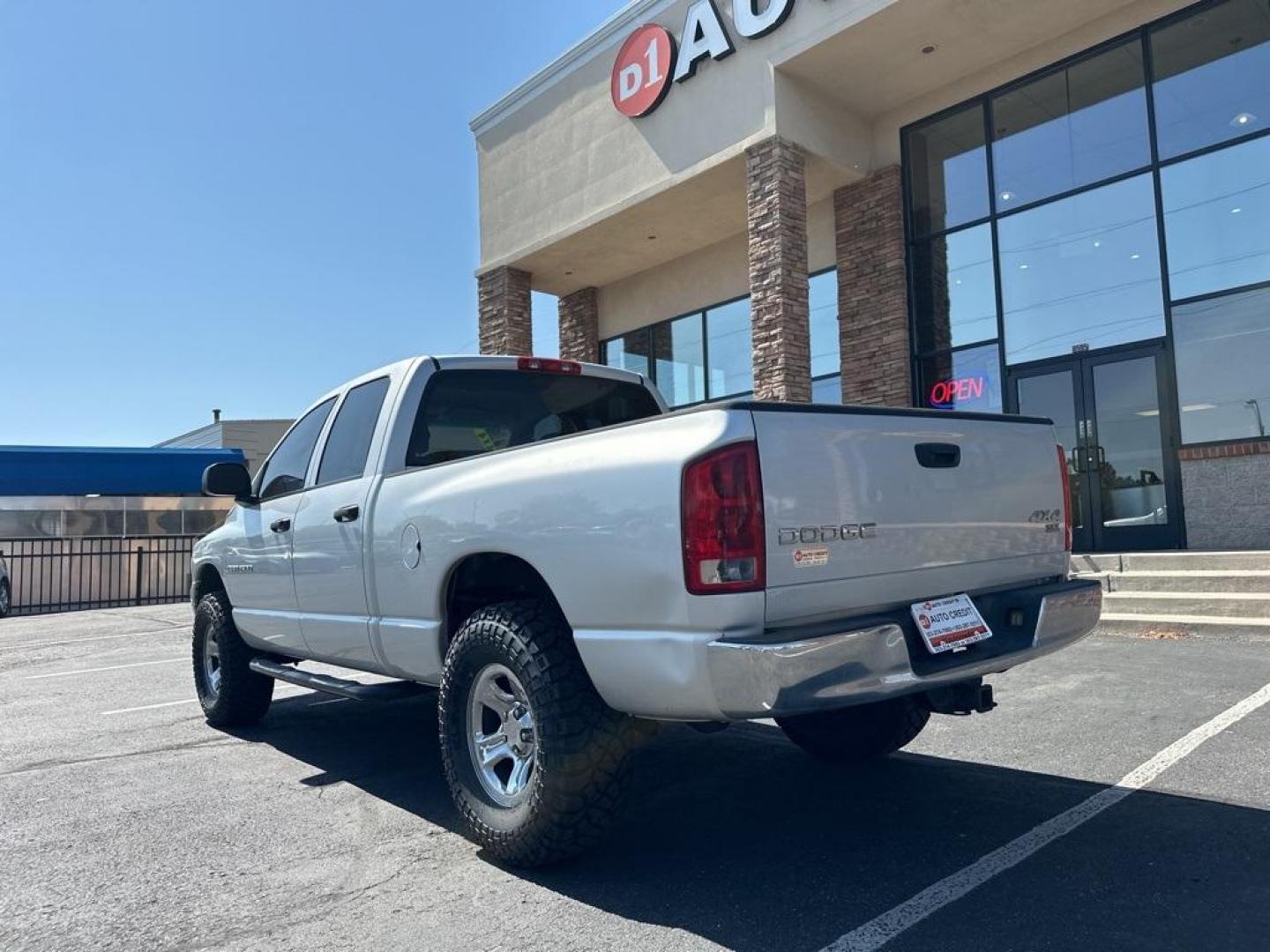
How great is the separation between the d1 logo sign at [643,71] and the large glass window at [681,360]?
374cm

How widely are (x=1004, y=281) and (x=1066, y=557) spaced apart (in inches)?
353

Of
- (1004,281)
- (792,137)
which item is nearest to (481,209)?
(792,137)

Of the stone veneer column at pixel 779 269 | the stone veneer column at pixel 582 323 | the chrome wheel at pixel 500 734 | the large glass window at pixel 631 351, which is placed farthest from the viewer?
the stone veneer column at pixel 582 323

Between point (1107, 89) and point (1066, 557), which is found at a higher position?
point (1107, 89)

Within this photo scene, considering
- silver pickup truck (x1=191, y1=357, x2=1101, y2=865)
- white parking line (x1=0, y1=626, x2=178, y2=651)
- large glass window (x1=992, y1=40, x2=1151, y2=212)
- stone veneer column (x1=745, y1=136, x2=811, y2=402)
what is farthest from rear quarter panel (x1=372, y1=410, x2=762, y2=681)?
large glass window (x1=992, y1=40, x2=1151, y2=212)

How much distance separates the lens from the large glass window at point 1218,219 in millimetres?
9875

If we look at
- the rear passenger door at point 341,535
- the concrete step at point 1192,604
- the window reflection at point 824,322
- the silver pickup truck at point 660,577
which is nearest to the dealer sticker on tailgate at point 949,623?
the silver pickup truck at point 660,577

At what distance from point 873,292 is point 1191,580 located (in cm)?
576

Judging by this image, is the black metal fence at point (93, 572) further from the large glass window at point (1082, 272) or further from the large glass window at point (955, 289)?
the large glass window at point (1082, 272)

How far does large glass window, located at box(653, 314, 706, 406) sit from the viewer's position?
15.6 meters

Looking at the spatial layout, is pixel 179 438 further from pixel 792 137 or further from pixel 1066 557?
pixel 1066 557

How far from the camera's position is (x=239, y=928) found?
9.48 ft

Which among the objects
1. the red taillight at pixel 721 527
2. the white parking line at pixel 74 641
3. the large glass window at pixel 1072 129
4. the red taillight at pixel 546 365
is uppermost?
Result: the large glass window at pixel 1072 129

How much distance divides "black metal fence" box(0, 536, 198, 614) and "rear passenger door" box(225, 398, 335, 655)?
1501 centimetres
